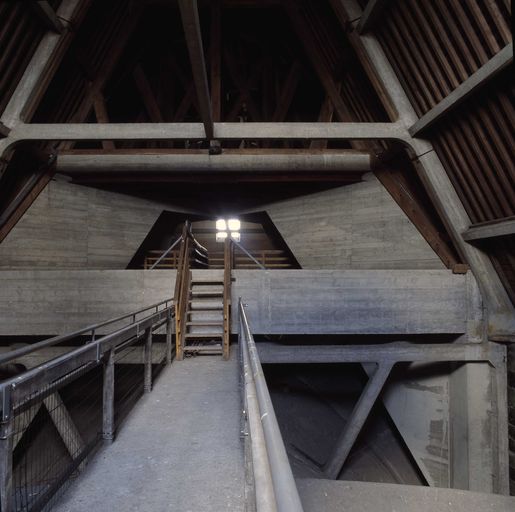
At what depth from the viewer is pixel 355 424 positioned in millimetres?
8281

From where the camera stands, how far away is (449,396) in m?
8.95

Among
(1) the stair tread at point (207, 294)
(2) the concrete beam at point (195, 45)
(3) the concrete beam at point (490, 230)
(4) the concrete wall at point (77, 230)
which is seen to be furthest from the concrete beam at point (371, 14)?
(4) the concrete wall at point (77, 230)

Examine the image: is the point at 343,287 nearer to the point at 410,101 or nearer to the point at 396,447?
the point at 410,101

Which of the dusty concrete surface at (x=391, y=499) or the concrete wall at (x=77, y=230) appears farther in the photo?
the concrete wall at (x=77, y=230)

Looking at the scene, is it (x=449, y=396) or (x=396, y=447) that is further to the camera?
(x=396, y=447)

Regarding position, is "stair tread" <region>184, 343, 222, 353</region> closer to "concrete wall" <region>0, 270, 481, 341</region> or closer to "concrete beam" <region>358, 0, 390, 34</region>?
"concrete wall" <region>0, 270, 481, 341</region>

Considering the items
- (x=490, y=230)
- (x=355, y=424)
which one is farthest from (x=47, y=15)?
(x=355, y=424)

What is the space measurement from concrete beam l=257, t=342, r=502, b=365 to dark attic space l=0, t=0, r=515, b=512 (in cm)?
5

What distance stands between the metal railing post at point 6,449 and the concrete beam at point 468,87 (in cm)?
717

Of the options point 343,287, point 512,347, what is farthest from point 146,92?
point 512,347

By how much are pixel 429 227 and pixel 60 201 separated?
400 inches

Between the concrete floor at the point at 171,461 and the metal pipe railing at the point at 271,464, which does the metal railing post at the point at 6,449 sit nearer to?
the concrete floor at the point at 171,461

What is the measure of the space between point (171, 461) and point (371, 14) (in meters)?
8.13

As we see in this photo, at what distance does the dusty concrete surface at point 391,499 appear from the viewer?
430 centimetres
